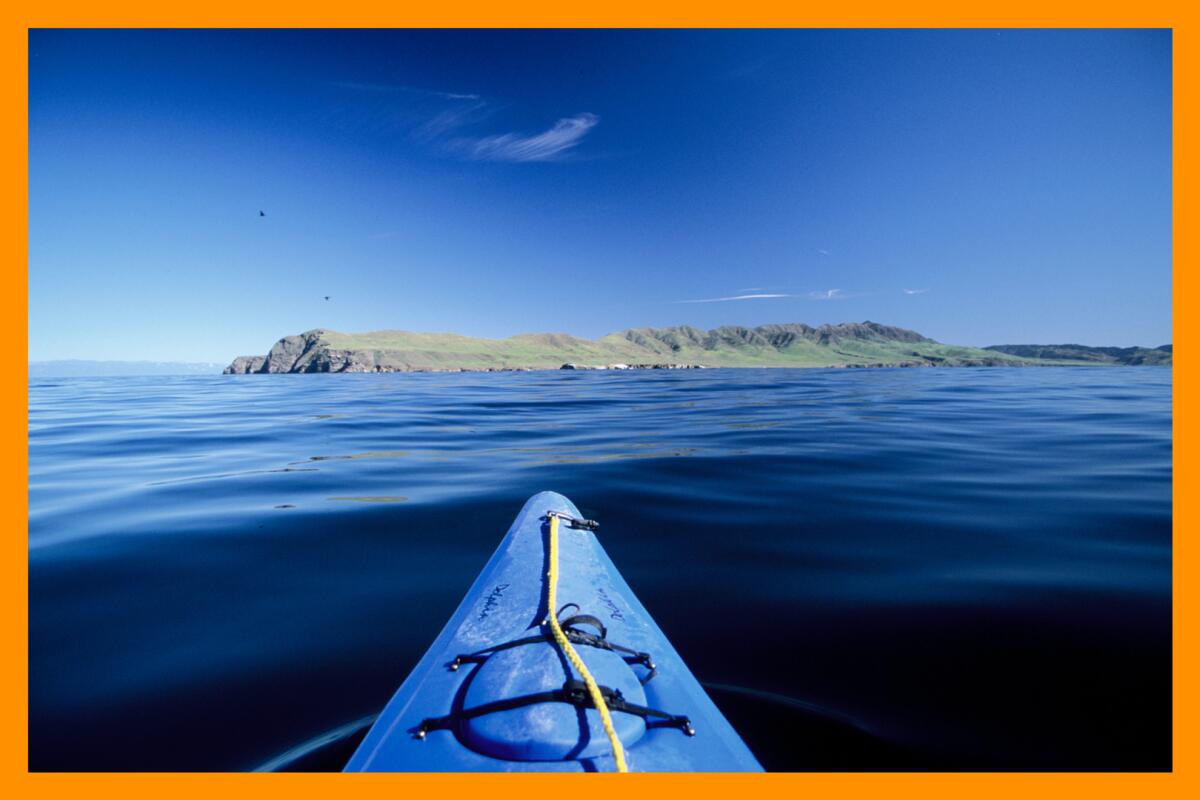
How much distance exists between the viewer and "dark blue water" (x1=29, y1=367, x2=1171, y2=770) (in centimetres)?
289

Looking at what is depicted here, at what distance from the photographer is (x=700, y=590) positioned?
14.6 ft

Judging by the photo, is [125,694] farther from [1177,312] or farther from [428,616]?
[1177,312]

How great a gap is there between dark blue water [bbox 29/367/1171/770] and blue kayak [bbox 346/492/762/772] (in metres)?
0.91

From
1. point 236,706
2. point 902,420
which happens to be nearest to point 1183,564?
point 236,706

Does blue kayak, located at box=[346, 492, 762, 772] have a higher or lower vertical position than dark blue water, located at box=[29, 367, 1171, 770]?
higher

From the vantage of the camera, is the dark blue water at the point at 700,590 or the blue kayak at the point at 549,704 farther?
the dark blue water at the point at 700,590

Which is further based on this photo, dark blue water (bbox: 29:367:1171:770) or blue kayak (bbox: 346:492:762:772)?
dark blue water (bbox: 29:367:1171:770)

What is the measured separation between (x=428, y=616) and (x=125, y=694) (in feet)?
6.25

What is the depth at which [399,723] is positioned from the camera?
210cm

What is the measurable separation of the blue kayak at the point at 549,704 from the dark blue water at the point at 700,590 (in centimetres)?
91

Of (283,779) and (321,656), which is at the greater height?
(283,779)

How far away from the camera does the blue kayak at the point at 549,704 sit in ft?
6.16

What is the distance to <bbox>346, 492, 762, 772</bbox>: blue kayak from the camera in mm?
1878

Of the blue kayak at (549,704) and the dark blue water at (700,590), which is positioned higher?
the blue kayak at (549,704)
